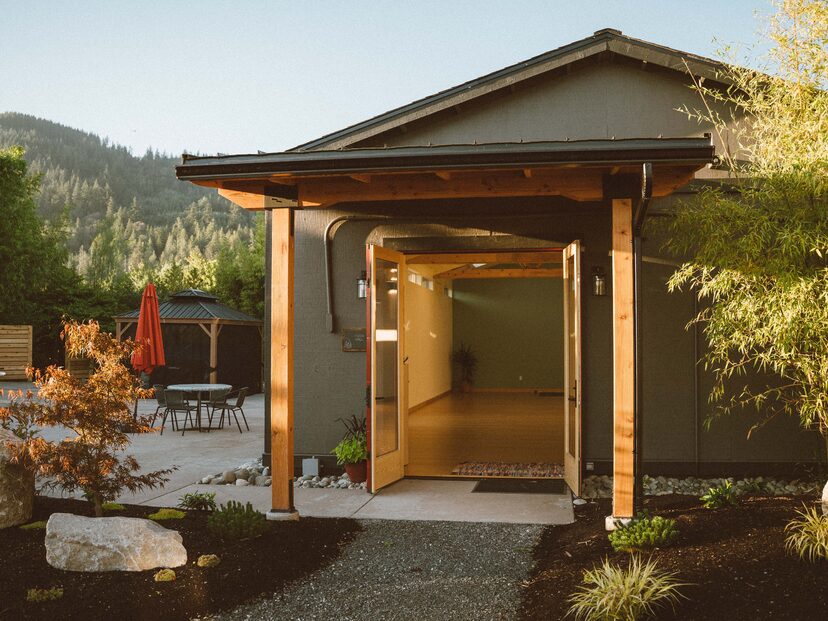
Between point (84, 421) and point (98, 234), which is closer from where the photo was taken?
point (84, 421)

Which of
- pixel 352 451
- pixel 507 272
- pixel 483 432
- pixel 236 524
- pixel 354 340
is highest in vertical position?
pixel 507 272

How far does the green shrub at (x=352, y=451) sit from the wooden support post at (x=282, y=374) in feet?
4.43

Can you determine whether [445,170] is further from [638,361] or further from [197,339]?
[197,339]

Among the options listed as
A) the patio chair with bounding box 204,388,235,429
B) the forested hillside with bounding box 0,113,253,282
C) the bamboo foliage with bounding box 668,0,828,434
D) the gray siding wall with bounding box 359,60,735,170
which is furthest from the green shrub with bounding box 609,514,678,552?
the forested hillside with bounding box 0,113,253,282

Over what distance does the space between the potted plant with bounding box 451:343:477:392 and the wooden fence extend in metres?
12.0

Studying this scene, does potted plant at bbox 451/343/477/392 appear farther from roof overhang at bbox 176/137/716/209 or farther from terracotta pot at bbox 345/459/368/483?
roof overhang at bbox 176/137/716/209

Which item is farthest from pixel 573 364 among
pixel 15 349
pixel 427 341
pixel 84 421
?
pixel 15 349

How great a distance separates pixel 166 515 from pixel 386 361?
2457 mm

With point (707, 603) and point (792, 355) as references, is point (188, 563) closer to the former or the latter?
point (707, 603)

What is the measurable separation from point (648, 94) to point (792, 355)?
3.46 meters

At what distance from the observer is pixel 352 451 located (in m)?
6.89

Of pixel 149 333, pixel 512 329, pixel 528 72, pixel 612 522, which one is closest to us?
pixel 612 522

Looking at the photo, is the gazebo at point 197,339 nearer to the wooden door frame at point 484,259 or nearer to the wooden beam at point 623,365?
the wooden door frame at point 484,259

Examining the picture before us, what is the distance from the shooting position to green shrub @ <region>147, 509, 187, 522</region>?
5.18 meters
